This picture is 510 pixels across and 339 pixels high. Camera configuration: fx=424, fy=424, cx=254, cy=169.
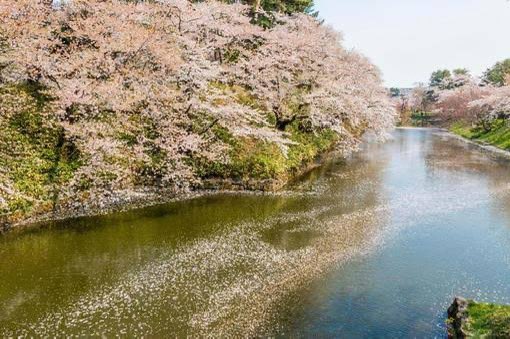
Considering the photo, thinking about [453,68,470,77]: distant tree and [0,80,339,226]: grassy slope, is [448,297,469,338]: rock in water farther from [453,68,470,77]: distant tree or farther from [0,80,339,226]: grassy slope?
[453,68,470,77]: distant tree

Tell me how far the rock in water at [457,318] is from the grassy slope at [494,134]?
42303mm

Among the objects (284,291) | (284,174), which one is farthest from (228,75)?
(284,291)

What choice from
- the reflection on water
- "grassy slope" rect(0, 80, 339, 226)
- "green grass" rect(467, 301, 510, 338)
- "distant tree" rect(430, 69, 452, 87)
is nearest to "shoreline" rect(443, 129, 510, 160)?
the reflection on water

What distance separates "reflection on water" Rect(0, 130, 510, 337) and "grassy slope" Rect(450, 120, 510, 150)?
31025 mm

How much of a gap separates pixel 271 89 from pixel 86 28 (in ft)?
44.5

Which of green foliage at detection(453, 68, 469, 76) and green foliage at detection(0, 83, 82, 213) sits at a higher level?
green foliage at detection(453, 68, 469, 76)

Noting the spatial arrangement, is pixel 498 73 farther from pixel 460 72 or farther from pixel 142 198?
pixel 142 198

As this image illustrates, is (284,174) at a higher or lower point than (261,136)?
lower

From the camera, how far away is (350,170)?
32656 mm

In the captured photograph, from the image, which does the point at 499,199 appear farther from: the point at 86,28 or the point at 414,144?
the point at 414,144

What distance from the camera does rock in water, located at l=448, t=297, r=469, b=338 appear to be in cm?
1025

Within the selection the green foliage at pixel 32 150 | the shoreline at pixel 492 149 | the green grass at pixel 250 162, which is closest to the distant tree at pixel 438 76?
the shoreline at pixel 492 149

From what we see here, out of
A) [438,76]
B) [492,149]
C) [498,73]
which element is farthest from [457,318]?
[438,76]

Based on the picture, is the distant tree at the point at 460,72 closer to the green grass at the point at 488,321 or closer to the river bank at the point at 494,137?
the river bank at the point at 494,137
